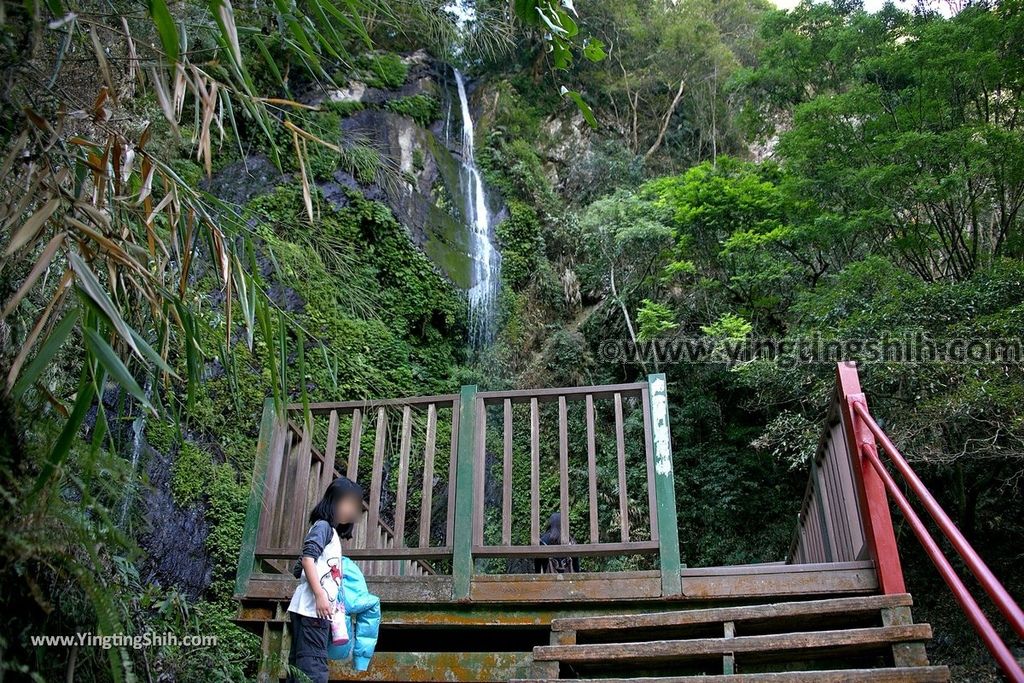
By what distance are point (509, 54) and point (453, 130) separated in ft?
10.8

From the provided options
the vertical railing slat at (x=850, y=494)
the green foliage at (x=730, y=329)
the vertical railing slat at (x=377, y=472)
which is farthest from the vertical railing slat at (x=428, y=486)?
the green foliage at (x=730, y=329)

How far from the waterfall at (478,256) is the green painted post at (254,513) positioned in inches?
291

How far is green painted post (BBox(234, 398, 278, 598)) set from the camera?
135 inches

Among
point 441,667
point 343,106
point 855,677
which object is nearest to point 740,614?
point 855,677

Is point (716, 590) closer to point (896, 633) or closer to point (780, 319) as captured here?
point (896, 633)

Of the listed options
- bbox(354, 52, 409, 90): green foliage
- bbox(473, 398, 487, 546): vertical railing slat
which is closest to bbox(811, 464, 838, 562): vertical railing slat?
bbox(473, 398, 487, 546): vertical railing slat

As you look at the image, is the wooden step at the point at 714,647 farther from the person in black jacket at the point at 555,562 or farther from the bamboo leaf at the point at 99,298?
the person in black jacket at the point at 555,562

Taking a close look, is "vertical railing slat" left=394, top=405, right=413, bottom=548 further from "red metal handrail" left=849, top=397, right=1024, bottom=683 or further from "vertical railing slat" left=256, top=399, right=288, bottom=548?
"red metal handrail" left=849, top=397, right=1024, bottom=683

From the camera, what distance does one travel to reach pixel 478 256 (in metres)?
11.7

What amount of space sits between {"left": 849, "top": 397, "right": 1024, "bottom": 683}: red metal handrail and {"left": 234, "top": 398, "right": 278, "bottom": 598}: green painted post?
274 cm

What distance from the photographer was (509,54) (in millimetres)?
15273

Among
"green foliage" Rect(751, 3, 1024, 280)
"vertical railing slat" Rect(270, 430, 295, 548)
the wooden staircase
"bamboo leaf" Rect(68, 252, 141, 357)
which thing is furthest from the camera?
"green foliage" Rect(751, 3, 1024, 280)

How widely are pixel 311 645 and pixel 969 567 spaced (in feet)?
6.99

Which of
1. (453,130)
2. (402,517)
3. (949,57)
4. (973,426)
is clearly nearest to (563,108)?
(453,130)
